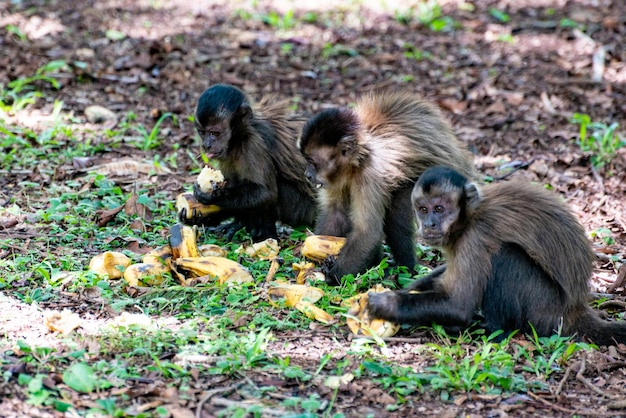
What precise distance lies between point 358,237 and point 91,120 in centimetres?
448

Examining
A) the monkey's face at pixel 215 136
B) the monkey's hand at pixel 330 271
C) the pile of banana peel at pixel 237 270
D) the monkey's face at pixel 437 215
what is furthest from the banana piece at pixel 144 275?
the monkey's face at pixel 437 215

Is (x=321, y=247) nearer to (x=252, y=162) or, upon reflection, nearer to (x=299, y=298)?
Result: (x=299, y=298)

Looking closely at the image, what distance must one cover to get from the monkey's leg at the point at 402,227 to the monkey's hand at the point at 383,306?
1.12 m

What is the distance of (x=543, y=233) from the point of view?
17.5ft

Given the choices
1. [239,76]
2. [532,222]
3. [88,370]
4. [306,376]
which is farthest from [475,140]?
[88,370]

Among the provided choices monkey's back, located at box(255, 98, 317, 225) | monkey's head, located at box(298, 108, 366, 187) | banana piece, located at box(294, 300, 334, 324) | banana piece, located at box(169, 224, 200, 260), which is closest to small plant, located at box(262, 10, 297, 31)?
monkey's back, located at box(255, 98, 317, 225)

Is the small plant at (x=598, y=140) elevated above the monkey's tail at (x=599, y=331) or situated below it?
above

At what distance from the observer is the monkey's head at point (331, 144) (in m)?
6.34

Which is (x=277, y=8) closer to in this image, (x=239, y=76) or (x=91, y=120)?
(x=239, y=76)

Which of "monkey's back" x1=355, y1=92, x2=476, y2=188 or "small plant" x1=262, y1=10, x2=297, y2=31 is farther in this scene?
"small plant" x1=262, y1=10, x2=297, y2=31

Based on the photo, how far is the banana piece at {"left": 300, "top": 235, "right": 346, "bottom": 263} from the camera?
6586 mm

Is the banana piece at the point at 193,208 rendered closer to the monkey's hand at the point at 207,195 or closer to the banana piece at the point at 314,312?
the monkey's hand at the point at 207,195

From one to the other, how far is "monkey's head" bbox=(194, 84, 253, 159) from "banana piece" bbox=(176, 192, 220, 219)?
1.36 ft

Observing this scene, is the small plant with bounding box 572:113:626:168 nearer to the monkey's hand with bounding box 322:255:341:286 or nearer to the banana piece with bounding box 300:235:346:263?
the banana piece with bounding box 300:235:346:263
